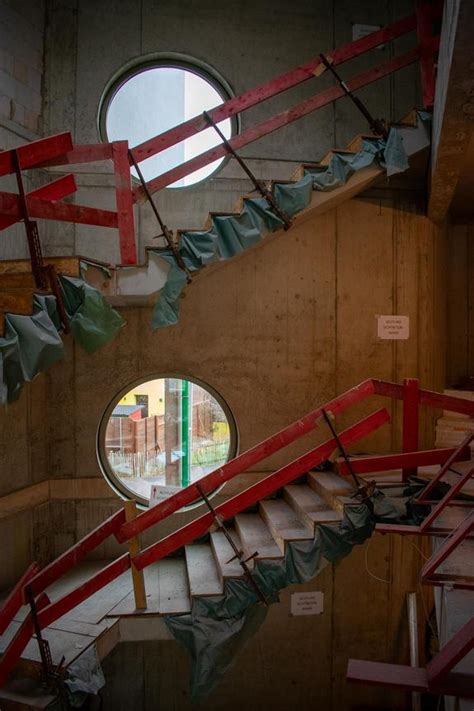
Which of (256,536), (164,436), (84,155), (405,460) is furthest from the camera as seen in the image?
(164,436)

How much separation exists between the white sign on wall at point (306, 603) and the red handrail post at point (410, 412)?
2.40 meters

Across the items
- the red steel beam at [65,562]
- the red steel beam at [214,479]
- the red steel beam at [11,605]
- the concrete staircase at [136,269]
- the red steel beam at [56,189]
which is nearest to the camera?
the concrete staircase at [136,269]

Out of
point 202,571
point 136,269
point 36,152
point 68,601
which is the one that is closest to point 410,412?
point 202,571

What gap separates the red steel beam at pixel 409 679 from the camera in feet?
6.37

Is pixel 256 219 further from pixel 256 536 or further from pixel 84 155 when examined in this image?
pixel 256 536

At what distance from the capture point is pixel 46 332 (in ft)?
11.1

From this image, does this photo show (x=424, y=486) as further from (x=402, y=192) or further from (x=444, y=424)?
(x=402, y=192)

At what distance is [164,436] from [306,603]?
21.9ft

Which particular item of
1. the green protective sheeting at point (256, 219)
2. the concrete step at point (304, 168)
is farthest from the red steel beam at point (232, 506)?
the concrete step at point (304, 168)

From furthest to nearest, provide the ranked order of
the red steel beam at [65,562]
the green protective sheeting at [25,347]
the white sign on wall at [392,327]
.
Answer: the white sign on wall at [392,327] → the red steel beam at [65,562] → the green protective sheeting at [25,347]

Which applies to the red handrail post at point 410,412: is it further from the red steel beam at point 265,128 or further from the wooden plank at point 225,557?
the red steel beam at point 265,128

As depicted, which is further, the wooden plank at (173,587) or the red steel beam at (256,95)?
the wooden plank at (173,587)

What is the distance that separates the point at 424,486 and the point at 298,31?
17.8ft

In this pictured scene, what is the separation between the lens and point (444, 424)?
617 cm
